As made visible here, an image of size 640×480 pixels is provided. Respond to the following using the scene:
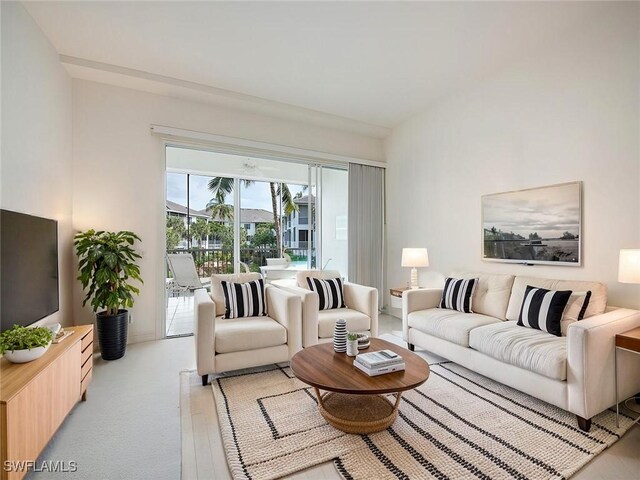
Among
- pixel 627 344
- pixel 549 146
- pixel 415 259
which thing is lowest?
pixel 627 344

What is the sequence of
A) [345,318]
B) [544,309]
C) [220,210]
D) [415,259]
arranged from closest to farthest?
[544,309] < [345,318] < [415,259] < [220,210]

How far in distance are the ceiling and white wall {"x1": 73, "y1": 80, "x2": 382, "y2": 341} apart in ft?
0.84

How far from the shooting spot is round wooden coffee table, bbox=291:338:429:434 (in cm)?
175

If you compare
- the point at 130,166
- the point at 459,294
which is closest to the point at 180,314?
the point at 130,166

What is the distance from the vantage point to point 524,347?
2203mm

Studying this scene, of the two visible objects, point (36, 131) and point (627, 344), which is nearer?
point (627, 344)

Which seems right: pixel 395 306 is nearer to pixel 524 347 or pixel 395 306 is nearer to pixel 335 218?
pixel 335 218

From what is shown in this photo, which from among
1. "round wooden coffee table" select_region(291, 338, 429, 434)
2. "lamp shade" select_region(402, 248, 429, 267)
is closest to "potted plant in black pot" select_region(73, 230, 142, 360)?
"round wooden coffee table" select_region(291, 338, 429, 434)

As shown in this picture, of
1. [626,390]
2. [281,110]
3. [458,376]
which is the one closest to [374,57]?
[281,110]

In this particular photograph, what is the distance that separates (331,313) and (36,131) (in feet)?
9.81

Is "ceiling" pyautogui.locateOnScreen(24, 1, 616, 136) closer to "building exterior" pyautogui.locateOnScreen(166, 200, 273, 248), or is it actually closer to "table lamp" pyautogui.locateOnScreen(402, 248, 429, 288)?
"building exterior" pyautogui.locateOnScreen(166, 200, 273, 248)

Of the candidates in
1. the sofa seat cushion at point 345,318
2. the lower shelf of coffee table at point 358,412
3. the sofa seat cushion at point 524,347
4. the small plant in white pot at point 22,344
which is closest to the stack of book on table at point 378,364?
the lower shelf of coffee table at point 358,412

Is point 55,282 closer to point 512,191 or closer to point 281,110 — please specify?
point 281,110

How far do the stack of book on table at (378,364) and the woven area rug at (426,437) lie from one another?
36cm
